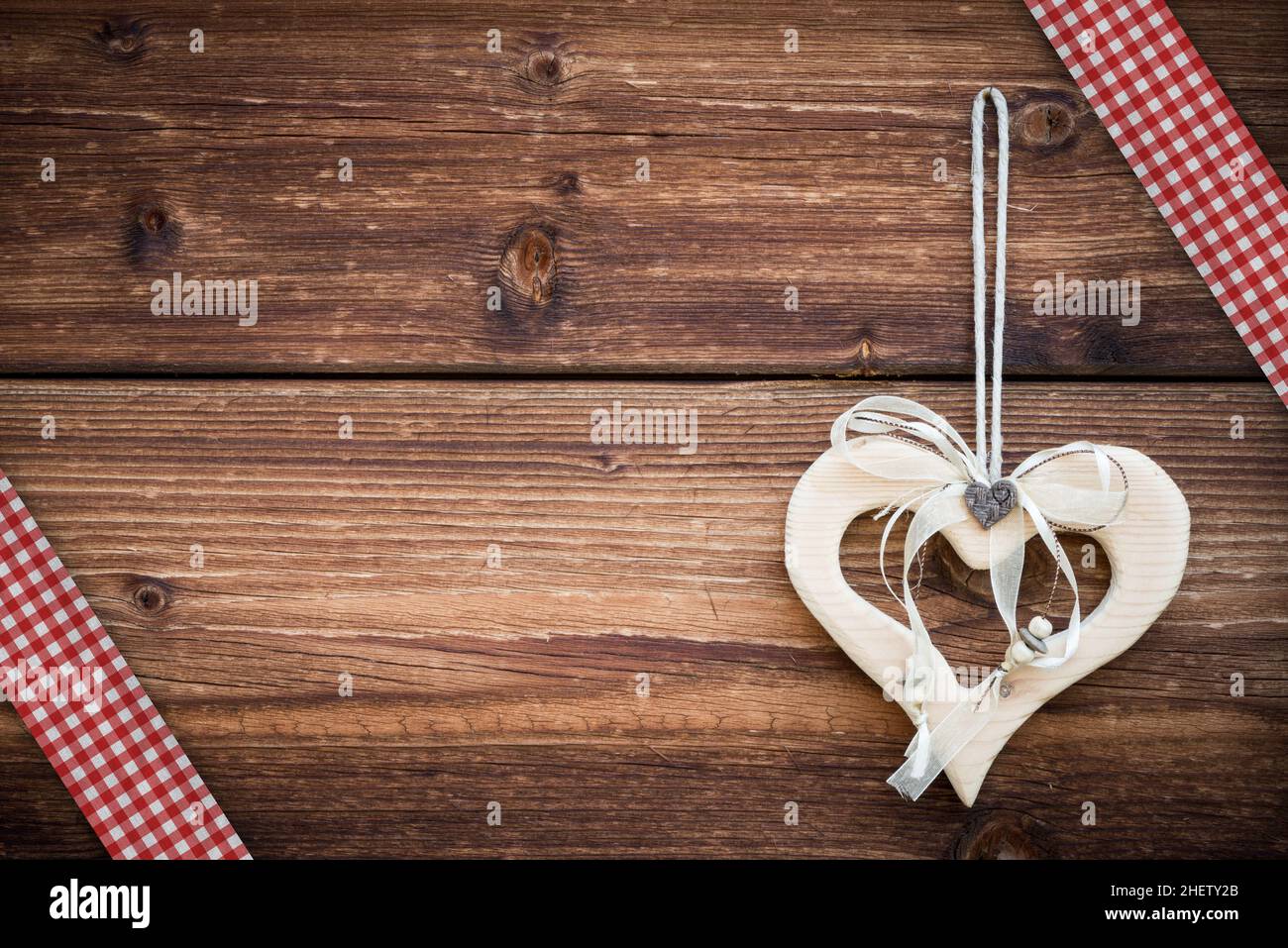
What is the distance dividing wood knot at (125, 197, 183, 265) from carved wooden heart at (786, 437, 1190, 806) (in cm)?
65

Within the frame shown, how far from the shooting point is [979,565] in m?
0.82

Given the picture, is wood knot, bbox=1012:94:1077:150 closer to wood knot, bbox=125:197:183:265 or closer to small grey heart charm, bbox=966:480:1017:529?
small grey heart charm, bbox=966:480:1017:529

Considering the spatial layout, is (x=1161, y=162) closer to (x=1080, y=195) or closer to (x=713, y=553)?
(x=1080, y=195)

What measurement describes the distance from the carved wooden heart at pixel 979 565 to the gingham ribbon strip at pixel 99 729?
0.60 m

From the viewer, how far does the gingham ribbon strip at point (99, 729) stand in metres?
0.84

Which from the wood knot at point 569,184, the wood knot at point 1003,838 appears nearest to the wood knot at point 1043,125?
the wood knot at point 569,184

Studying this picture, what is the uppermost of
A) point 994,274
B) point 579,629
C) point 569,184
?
point 569,184

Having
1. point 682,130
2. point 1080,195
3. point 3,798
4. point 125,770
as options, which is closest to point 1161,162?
point 1080,195

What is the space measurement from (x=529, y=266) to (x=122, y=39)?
46cm

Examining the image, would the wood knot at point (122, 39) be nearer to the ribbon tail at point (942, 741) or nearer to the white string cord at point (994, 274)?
the white string cord at point (994, 274)

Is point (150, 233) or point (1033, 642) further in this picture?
point (150, 233)

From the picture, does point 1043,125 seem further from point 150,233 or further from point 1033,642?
point 150,233

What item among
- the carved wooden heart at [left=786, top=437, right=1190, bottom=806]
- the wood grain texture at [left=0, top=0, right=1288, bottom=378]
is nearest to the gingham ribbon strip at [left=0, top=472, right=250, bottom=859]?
the wood grain texture at [left=0, top=0, right=1288, bottom=378]

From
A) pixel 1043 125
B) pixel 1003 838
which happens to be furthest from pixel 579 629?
pixel 1043 125
